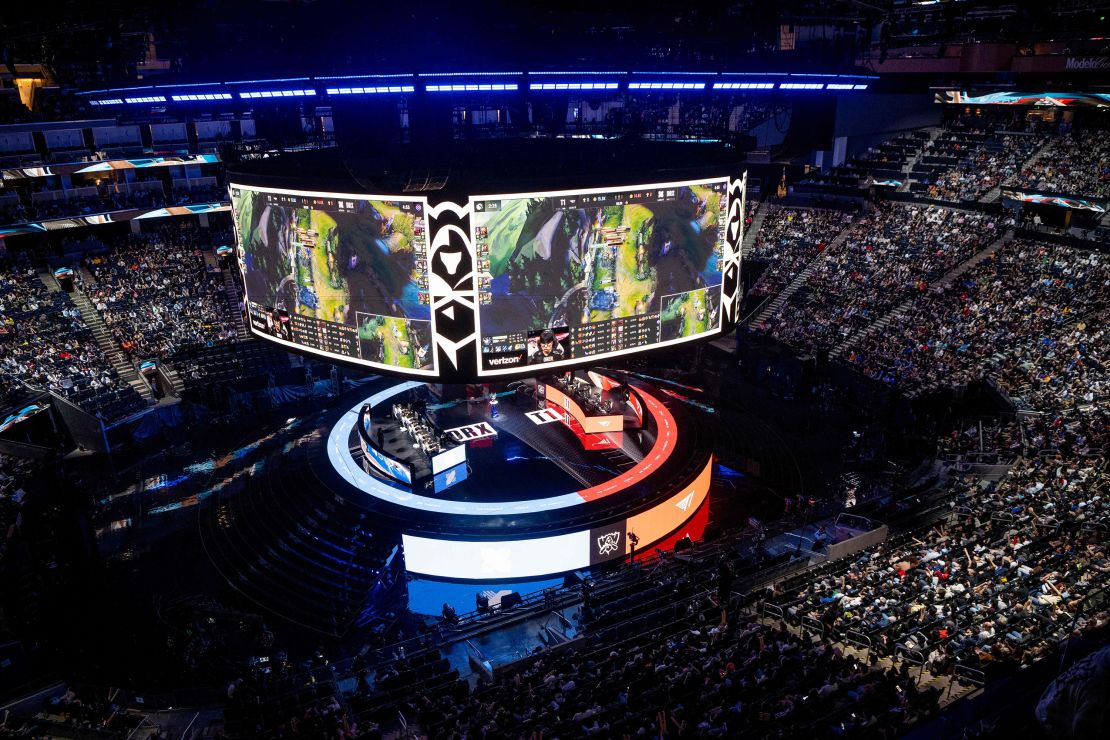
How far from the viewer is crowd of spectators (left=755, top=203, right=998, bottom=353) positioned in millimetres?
39688

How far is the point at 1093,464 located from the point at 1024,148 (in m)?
29.8

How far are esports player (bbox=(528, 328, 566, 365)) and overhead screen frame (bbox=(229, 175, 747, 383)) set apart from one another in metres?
0.19

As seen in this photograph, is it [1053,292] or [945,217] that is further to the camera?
[945,217]

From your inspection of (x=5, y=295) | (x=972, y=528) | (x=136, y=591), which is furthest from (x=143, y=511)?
(x=972, y=528)

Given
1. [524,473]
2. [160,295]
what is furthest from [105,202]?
[524,473]

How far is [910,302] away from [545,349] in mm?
25003

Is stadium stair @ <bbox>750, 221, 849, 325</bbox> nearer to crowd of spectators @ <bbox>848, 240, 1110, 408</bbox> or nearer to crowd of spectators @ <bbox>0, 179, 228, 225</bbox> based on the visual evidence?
crowd of spectators @ <bbox>848, 240, 1110, 408</bbox>

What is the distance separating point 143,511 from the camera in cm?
2727

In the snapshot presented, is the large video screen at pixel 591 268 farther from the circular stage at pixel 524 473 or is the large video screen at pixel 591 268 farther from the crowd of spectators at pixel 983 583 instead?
the crowd of spectators at pixel 983 583

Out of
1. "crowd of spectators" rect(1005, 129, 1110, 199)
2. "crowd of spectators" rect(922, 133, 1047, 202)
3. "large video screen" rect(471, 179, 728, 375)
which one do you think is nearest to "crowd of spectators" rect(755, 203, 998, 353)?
"crowd of spectators" rect(922, 133, 1047, 202)

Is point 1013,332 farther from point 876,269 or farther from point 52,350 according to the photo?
point 52,350

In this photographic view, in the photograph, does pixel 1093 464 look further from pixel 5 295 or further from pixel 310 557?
pixel 5 295

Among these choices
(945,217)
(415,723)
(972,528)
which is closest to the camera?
(415,723)

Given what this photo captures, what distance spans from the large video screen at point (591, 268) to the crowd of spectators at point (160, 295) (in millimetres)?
24849
